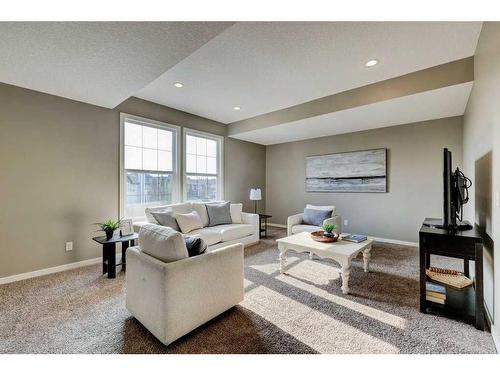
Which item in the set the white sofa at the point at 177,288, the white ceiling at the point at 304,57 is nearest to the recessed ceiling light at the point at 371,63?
the white ceiling at the point at 304,57

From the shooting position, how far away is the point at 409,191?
14.1 ft

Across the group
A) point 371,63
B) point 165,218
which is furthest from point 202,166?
point 371,63

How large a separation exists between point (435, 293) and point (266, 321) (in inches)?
60.8

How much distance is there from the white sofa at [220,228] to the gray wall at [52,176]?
2.35 ft

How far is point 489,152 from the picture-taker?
1839 mm

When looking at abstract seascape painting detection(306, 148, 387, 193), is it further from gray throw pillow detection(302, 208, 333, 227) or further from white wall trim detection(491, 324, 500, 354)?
white wall trim detection(491, 324, 500, 354)

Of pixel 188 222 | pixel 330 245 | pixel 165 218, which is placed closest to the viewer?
pixel 330 245

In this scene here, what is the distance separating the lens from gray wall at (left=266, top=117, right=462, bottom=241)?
4.02 metres

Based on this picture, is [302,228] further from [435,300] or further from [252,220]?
[435,300]

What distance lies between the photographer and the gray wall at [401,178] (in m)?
4.02

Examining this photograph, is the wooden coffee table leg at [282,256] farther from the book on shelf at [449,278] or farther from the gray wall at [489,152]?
the gray wall at [489,152]
